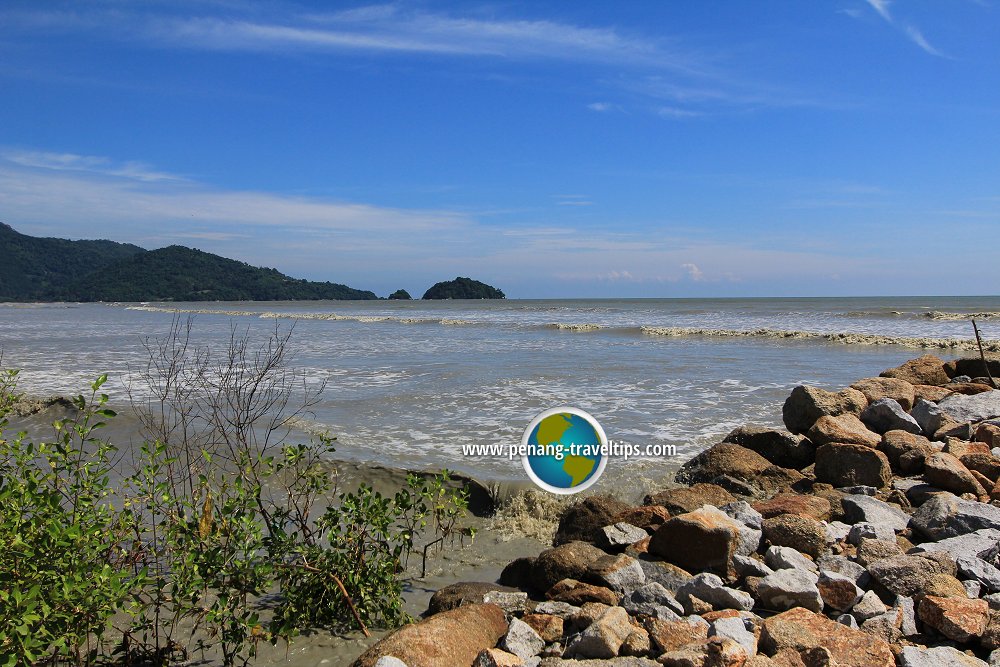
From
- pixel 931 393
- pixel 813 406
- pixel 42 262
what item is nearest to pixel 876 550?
pixel 813 406

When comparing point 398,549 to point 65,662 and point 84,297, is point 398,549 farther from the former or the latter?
point 84,297

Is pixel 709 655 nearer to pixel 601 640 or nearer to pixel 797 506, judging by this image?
pixel 601 640

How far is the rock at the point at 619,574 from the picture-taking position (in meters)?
4.30

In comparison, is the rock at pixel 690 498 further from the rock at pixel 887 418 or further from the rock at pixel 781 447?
the rock at pixel 887 418

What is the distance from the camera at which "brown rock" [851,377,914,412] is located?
29.4ft

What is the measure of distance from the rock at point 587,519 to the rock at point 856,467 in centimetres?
231

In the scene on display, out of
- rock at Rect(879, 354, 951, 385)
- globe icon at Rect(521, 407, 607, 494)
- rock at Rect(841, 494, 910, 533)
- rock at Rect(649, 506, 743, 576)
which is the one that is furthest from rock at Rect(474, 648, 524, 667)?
rock at Rect(879, 354, 951, 385)

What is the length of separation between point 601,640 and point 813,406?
575 centimetres

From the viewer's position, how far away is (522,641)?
3582 millimetres

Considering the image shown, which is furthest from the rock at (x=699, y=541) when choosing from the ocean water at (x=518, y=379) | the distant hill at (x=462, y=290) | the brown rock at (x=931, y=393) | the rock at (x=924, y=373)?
the distant hill at (x=462, y=290)

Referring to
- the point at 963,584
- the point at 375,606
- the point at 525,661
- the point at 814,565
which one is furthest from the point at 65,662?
the point at 963,584

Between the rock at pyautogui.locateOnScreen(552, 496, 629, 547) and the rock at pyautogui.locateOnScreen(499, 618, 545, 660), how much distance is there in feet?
5.19

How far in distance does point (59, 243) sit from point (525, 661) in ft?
693

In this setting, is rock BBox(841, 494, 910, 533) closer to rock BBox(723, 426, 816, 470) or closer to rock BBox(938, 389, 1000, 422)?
rock BBox(723, 426, 816, 470)
